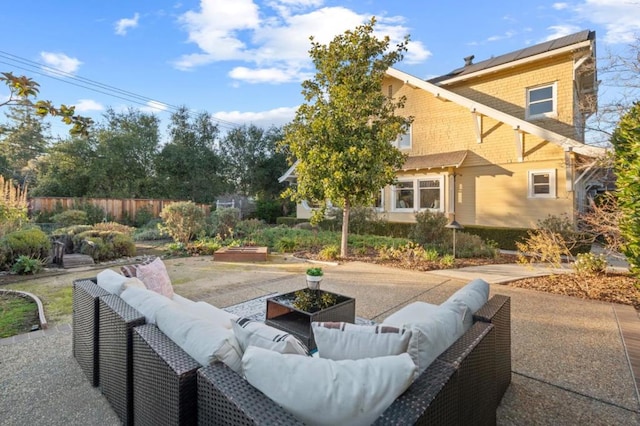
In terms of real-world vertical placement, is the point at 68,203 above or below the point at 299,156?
below

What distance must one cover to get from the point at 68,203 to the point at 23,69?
291 inches

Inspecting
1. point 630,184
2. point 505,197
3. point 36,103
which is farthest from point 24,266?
point 505,197

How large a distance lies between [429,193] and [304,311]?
10.7 meters

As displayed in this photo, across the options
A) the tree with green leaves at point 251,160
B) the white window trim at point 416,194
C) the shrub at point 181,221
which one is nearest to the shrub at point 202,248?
the shrub at point 181,221

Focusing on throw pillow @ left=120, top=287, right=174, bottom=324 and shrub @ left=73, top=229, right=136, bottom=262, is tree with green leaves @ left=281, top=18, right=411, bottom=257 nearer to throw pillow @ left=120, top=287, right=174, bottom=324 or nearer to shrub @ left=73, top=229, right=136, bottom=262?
shrub @ left=73, top=229, right=136, bottom=262

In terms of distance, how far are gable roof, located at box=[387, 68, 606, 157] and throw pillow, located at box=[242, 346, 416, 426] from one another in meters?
9.79

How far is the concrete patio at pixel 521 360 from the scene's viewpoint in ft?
7.70

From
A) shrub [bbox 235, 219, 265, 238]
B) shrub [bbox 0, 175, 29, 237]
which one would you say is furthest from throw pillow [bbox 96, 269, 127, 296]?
shrub [bbox 235, 219, 265, 238]

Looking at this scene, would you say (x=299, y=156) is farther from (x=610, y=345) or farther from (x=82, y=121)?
(x=610, y=345)

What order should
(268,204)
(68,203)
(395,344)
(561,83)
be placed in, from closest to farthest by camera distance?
(395,344) < (561,83) < (68,203) < (268,204)

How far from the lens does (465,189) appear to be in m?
12.2

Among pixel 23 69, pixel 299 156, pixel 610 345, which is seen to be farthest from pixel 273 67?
pixel 610 345

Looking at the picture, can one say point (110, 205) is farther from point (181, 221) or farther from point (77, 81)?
point (77, 81)

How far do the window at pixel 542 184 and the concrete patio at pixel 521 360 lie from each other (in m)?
6.54
